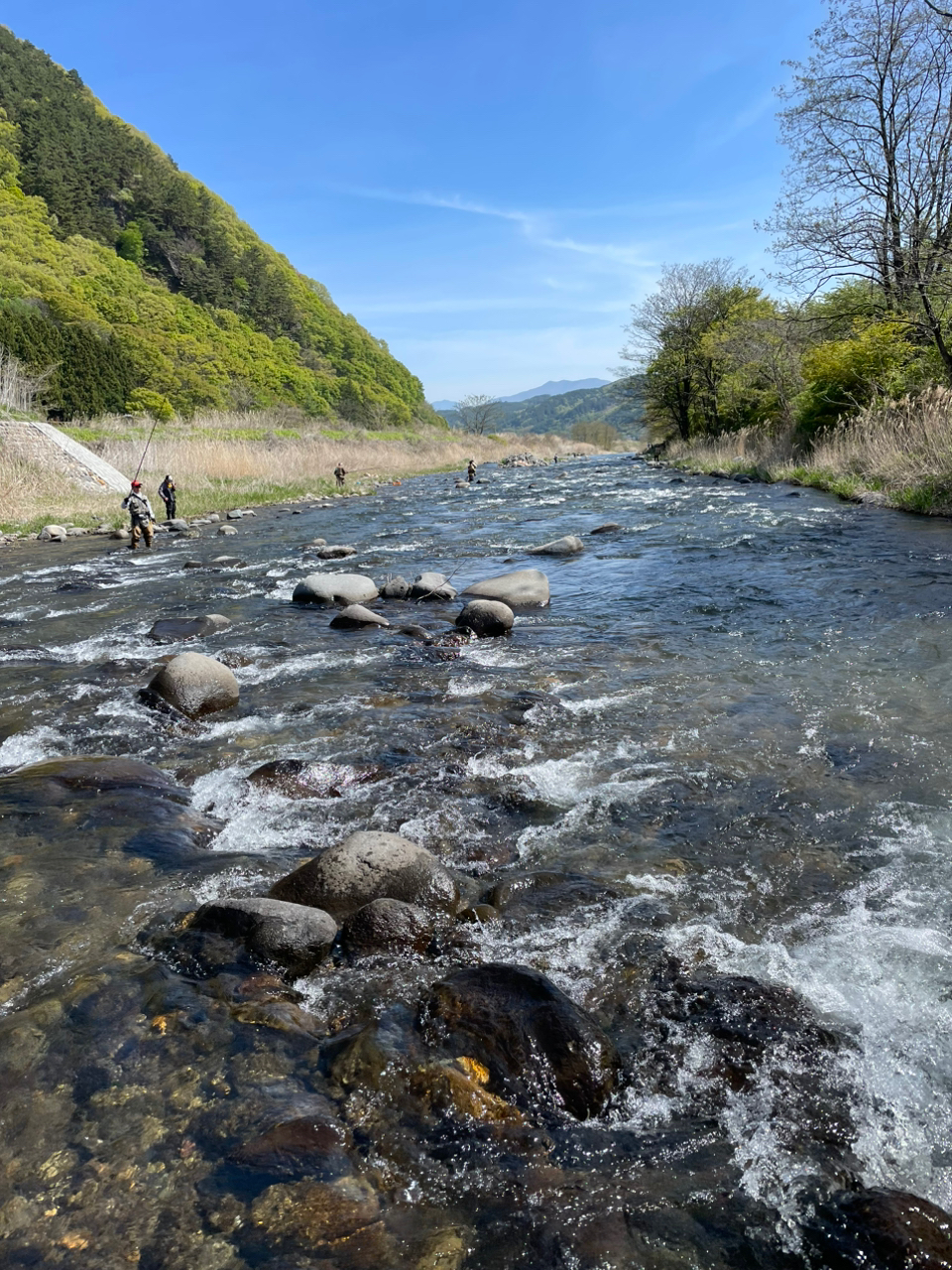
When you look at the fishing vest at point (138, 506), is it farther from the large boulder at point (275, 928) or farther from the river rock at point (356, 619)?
the large boulder at point (275, 928)

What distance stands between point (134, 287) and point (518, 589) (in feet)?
242

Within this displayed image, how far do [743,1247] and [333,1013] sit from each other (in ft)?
4.83

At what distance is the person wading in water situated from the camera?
19.3 meters

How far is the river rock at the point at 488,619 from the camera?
825cm

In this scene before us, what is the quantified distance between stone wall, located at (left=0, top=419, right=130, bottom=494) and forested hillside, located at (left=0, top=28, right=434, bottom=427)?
65.9ft

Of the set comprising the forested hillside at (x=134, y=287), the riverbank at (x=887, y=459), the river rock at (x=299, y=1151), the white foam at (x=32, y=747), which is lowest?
the white foam at (x=32, y=747)

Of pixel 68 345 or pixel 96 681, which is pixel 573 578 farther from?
pixel 68 345

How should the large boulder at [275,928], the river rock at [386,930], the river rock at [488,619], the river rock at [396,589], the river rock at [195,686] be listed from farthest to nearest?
the river rock at [396,589] < the river rock at [488,619] < the river rock at [195,686] < the river rock at [386,930] < the large boulder at [275,928]

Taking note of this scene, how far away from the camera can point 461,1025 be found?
2420 millimetres

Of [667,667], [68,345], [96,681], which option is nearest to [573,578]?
[667,667]

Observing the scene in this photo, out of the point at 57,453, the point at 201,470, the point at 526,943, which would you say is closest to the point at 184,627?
the point at 526,943

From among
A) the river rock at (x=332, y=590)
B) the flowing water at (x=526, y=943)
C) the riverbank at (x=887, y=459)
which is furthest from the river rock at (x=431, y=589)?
the riverbank at (x=887, y=459)

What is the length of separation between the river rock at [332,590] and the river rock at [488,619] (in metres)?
2.40

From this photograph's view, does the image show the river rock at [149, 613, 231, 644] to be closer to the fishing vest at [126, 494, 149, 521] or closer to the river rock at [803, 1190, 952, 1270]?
the fishing vest at [126, 494, 149, 521]
